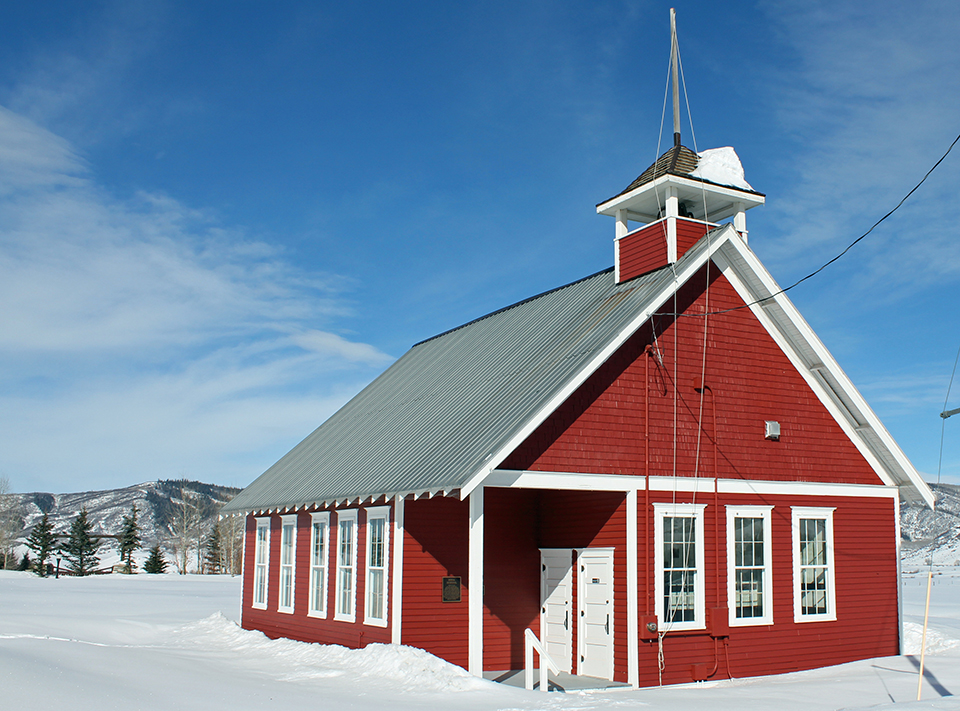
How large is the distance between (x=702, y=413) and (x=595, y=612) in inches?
161

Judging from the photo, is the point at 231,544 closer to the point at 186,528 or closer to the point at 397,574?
the point at 186,528

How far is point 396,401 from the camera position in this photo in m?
22.6

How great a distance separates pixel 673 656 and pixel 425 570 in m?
4.46

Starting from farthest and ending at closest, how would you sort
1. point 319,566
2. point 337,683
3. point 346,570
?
1. point 319,566
2. point 346,570
3. point 337,683

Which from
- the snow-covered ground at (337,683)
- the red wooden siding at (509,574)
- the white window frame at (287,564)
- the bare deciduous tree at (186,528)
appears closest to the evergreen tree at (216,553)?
the bare deciduous tree at (186,528)

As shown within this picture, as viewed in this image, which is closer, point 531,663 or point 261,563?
point 531,663

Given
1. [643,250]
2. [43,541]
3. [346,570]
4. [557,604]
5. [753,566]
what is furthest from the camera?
[43,541]

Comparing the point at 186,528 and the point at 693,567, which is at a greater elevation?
the point at 693,567

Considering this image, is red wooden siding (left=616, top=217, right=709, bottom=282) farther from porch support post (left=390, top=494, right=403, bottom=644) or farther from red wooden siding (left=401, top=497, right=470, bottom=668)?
porch support post (left=390, top=494, right=403, bottom=644)

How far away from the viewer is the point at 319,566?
65.5ft

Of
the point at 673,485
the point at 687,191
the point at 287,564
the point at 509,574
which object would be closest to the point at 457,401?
the point at 509,574

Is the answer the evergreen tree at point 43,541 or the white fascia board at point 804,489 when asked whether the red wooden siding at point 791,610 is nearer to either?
the white fascia board at point 804,489

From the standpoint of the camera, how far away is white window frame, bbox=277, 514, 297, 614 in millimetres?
21484

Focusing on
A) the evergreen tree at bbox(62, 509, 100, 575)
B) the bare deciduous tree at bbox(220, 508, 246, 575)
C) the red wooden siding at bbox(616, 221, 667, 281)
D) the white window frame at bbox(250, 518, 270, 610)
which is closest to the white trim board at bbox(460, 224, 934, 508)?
the red wooden siding at bbox(616, 221, 667, 281)
